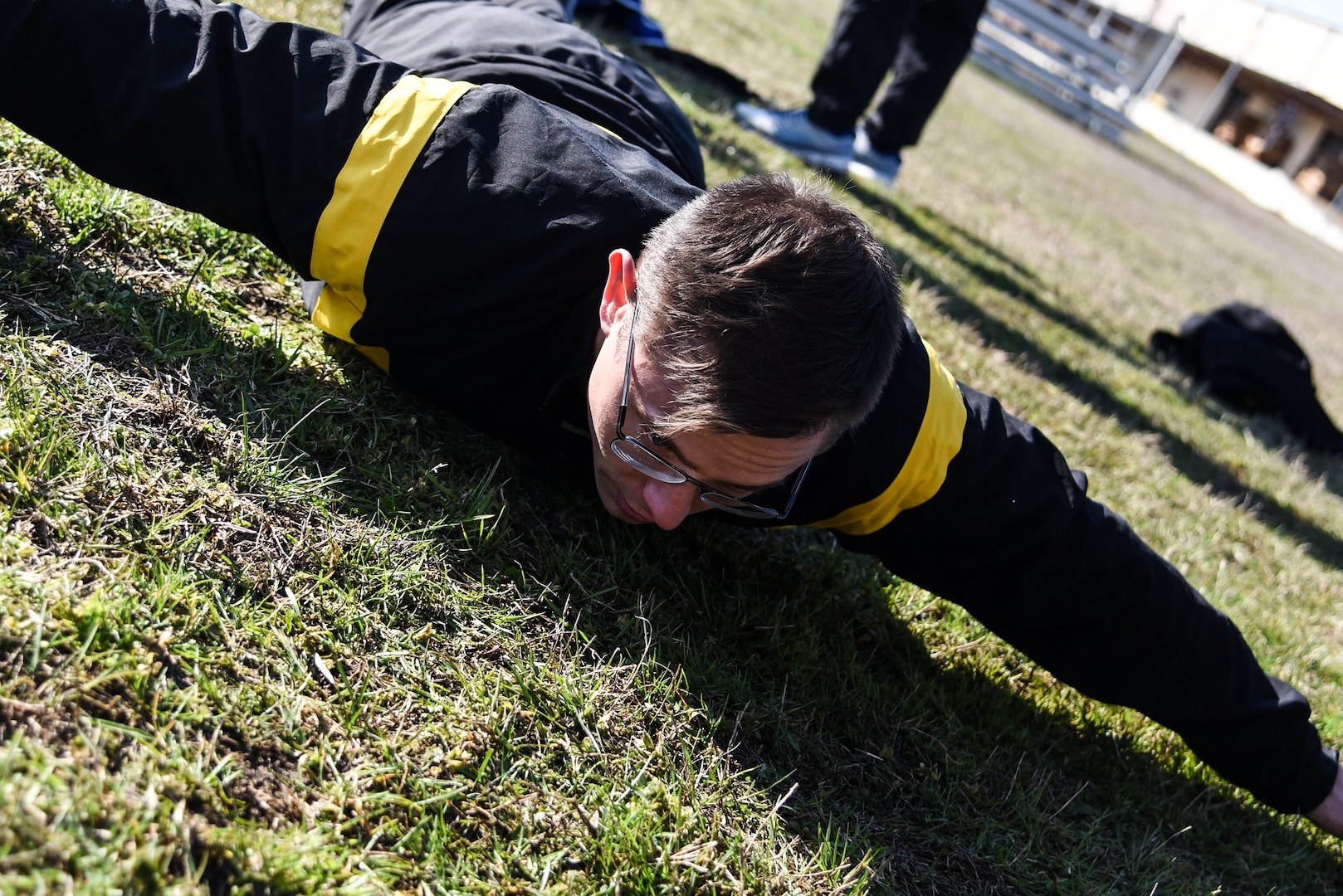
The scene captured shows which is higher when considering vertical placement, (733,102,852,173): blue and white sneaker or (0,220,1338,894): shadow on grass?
(733,102,852,173): blue and white sneaker

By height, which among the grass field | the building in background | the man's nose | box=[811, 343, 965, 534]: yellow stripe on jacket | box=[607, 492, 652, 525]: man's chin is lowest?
the grass field

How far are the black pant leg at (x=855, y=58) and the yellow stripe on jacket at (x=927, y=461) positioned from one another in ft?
13.4

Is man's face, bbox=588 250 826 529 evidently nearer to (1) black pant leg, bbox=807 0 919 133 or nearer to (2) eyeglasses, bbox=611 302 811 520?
(2) eyeglasses, bbox=611 302 811 520

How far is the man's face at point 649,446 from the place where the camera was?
183 cm

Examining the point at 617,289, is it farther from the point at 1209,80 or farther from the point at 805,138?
the point at 1209,80

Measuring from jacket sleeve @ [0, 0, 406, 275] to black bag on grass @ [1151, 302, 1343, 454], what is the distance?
19.6 ft

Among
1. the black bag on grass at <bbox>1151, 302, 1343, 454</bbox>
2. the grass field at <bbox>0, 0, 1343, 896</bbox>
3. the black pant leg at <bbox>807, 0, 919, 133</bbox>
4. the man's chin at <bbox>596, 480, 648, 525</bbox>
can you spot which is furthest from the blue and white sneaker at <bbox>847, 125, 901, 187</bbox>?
the man's chin at <bbox>596, 480, 648, 525</bbox>

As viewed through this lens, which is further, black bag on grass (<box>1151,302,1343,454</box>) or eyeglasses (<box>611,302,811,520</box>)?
black bag on grass (<box>1151,302,1343,454</box>)

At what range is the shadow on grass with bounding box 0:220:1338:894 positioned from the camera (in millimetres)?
2018

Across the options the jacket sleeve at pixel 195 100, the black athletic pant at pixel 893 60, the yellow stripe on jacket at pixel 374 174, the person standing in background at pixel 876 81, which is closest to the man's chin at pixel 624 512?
the yellow stripe on jacket at pixel 374 174

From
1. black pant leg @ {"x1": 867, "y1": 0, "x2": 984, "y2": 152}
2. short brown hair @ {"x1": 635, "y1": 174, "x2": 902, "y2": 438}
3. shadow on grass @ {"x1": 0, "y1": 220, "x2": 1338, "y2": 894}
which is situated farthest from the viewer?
black pant leg @ {"x1": 867, "y1": 0, "x2": 984, "y2": 152}

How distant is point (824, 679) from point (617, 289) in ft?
3.46

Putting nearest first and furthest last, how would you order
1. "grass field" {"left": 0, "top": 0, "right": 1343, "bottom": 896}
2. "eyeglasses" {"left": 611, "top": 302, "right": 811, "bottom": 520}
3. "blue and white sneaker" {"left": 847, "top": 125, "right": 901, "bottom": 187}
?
"grass field" {"left": 0, "top": 0, "right": 1343, "bottom": 896} < "eyeglasses" {"left": 611, "top": 302, "right": 811, "bottom": 520} < "blue and white sneaker" {"left": 847, "top": 125, "right": 901, "bottom": 187}

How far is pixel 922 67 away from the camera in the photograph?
5.99 m
